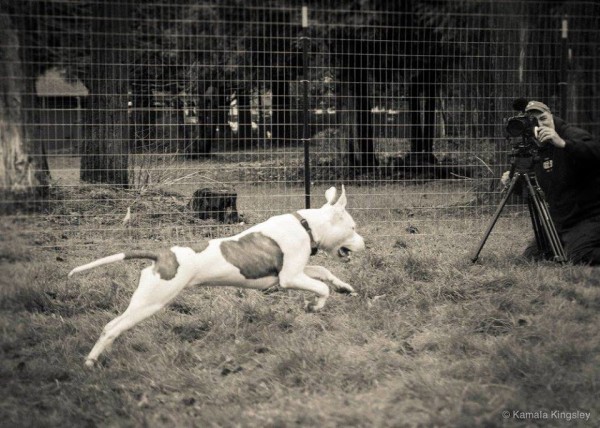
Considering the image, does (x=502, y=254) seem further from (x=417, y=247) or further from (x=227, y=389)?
(x=227, y=389)

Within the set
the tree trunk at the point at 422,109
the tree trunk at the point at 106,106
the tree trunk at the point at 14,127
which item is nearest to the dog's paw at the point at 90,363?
the tree trunk at the point at 14,127

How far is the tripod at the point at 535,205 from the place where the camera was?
5.83 meters

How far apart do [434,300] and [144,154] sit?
4.30 m

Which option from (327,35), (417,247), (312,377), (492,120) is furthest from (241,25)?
(312,377)

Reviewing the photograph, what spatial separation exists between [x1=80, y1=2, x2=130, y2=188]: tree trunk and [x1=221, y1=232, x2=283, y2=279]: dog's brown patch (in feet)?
13.4

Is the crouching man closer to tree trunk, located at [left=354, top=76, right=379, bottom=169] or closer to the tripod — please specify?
the tripod

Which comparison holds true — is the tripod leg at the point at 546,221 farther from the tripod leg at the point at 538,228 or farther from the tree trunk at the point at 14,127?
the tree trunk at the point at 14,127

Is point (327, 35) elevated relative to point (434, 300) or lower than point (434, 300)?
elevated

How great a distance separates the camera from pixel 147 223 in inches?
304

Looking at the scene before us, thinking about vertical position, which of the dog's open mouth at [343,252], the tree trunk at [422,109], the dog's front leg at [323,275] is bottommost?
the dog's front leg at [323,275]

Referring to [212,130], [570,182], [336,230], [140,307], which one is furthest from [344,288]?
[212,130]

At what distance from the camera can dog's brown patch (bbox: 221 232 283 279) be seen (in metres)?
4.43

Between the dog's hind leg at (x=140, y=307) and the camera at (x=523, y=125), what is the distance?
347cm

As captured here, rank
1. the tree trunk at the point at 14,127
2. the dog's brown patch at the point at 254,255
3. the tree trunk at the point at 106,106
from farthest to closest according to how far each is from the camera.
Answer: the tree trunk at the point at 106,106 < the tree trunk at the point at 14,127 < the dog's brown patch at the point at 254,255
